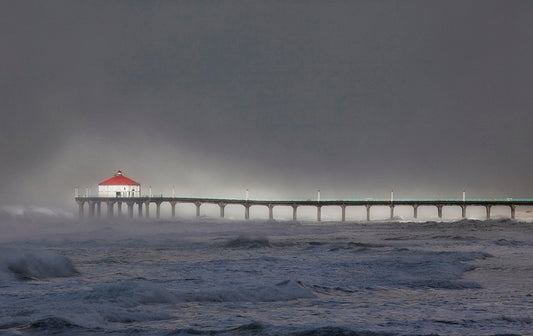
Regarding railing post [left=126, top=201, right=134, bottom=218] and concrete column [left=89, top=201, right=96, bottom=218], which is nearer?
railing post [left=126, top=201, right=134, bottom=218]

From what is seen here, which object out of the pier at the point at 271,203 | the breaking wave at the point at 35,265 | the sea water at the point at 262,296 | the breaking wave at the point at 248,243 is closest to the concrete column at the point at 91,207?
the pier at the point at 271,203

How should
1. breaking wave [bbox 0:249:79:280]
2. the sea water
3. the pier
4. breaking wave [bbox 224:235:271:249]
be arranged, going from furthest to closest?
the pier
breaking wave [bbox 224:235:271:249]
breaking wave [bbox 0:249:79:280]
the sea water

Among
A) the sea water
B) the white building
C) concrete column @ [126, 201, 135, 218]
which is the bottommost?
the sea water

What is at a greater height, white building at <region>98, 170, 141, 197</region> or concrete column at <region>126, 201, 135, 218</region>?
white building at <region>98, 170, 141, 197</region>

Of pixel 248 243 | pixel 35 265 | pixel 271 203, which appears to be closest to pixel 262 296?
pixel 35 265

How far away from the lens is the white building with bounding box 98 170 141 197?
404 ft

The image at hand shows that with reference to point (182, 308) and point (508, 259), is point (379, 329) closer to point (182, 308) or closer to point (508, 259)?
point (182, 308)

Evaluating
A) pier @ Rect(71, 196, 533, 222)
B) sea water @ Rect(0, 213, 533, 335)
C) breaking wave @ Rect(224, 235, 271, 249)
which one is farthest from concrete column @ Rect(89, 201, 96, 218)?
sea water @ Rect(0, 213, 533, 335)

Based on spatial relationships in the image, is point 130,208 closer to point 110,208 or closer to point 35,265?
point 110,208

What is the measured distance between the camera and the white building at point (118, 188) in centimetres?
12306

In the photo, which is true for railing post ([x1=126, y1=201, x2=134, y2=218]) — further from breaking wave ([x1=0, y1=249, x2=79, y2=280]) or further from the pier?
breaking wave ([x1=0, y1=249, x2=79, y2=280])

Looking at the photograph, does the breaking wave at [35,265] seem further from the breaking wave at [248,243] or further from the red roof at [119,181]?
the red roof at [119,181]

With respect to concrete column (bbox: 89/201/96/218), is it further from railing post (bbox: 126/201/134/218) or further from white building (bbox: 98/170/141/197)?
railing post (bbox: 126/201/134/218)

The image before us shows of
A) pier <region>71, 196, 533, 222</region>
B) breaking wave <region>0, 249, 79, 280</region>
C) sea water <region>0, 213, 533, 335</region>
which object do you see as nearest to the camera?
sea water <region>0, 213, 533, 335</region>
